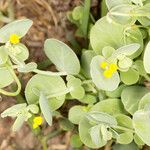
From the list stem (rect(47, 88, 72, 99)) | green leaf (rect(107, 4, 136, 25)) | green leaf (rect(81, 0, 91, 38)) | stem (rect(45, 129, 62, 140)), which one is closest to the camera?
green leaf (rect(107, 4, 136, 25))

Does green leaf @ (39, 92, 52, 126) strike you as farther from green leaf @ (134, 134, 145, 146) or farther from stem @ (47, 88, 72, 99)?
green leaf @ (134, 134, 145, 146)

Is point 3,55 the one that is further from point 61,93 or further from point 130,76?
point 130,76

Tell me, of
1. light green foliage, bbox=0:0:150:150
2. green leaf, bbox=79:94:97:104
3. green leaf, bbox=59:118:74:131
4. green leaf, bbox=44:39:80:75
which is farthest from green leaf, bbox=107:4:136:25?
green leaf, bbox=59:118:74:131

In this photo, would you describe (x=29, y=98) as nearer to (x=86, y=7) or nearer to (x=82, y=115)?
(x=82, y=115)

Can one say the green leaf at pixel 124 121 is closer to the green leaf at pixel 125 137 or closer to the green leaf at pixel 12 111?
the green leaf at pixel 125 137

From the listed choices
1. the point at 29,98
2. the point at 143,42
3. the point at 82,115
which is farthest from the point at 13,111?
the point at 143,42

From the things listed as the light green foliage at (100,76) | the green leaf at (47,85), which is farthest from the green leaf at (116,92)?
the green leaf at (47,85)

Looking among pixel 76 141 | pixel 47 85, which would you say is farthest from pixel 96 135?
pixel 76 141

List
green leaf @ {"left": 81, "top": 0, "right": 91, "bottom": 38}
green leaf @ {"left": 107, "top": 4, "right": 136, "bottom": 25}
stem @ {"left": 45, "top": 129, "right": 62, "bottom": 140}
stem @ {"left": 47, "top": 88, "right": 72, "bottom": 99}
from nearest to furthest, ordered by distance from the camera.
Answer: green leaf @ {"left": 107, "top": 4, "right": 136, "bottom": 25} → stem @ {"left": 47, "top": 88, "right": 72, "bottom": 99} → green leaf @ {"left": 81, "top": 0, "right": 91, "bottom": 38} → stem @ {"left": 45, "top": 129, "right": 62, "bottom": 140}
